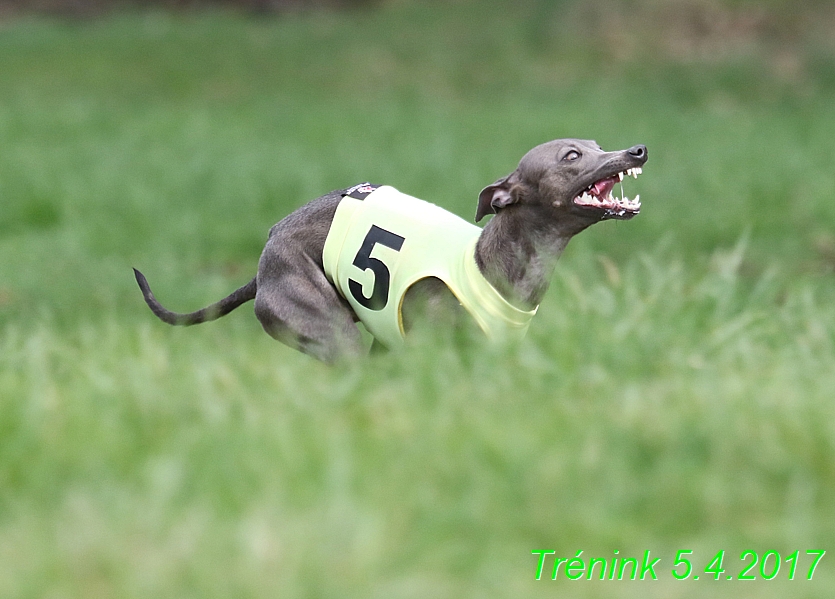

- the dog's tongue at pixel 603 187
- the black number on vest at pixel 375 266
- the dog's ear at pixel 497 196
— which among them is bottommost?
the black number on vest at pixel 375 266

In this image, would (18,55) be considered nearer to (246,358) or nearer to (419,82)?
(419,82)

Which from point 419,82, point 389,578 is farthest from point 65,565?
point 419,82

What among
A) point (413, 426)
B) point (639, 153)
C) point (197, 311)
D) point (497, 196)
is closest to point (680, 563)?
point (413, 426)

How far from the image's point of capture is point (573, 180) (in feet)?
16.2

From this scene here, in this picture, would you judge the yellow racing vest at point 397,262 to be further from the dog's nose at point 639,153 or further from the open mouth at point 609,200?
the dog's nose at point 639,153

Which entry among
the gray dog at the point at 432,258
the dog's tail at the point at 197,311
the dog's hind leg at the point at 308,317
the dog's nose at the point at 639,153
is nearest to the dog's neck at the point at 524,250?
the gray dog at the point at 432,258

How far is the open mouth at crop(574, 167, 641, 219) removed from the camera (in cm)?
478

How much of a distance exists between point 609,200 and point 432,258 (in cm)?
79

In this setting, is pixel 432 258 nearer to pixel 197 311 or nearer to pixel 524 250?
pixel 524 250

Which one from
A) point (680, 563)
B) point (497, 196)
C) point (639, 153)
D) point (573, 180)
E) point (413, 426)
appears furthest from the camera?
point (497, 196)

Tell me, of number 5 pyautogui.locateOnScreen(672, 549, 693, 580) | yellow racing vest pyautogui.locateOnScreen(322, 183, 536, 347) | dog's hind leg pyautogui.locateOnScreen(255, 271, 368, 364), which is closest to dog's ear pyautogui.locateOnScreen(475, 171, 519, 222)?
yellow racing vest pyautogui.locateOnScreen(322, 183, 536, 347)

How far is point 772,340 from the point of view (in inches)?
184

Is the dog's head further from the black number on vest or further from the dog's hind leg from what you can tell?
the dog's hind leg

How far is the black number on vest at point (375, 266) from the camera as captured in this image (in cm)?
493
